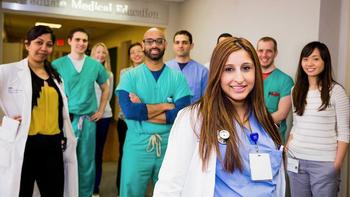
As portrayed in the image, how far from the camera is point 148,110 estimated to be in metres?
2.49

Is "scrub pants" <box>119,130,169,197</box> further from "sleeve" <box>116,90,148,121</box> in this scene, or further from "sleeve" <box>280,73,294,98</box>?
"sleeve" <box>280,73,294,98</box>

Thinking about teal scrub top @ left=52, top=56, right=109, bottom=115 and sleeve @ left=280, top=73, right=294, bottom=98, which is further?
teal scrub top @ left=52, top=56, right=109, bottom=115

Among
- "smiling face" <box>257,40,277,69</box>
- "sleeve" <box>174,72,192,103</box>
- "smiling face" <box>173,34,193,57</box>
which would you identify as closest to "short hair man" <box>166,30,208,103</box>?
"smiling face" <box>173,34,193,57</box>

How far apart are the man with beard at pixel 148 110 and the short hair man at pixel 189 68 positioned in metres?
0.67

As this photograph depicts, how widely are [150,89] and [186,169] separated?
134 centimetres

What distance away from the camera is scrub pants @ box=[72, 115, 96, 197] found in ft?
11.2

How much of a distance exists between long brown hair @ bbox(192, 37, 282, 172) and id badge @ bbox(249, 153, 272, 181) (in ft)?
0.15

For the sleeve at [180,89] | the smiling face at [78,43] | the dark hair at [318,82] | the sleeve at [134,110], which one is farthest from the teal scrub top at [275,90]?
the smiling face at [78,43]

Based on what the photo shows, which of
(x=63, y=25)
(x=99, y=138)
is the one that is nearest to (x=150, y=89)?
(x=99, y=138)

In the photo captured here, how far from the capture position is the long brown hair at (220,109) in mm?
1288

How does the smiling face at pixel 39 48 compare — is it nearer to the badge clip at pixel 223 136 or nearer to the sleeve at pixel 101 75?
the sleeve at pixel 101 75

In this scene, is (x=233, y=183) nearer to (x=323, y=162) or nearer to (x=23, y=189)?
(x=323, y=162)

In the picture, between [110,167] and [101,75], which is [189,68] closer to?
[101,75]

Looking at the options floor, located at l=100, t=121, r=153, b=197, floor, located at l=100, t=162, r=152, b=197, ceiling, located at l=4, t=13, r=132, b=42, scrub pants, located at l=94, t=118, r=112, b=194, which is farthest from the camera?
ceiling, located at l=4, t=13, r=132, b=42
